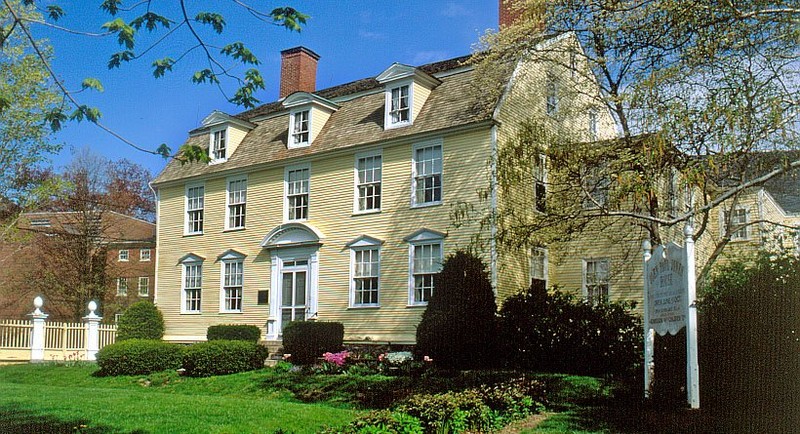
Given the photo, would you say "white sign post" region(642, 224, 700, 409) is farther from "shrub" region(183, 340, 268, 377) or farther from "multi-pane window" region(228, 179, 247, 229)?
"multi-pane window" region(228, 179, 247, 229)

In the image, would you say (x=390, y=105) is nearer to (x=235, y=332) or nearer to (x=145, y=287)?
(x=235, y=332)

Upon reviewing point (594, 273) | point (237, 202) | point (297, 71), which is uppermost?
point (297, 71)

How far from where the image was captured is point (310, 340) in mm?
19812

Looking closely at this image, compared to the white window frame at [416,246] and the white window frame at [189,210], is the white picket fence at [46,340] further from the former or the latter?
the white window frame at [416,246]

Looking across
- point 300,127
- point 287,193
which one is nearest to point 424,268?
point 287,193

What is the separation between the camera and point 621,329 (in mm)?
15750

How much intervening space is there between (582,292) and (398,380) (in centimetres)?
881

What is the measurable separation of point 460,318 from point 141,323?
45.7ft

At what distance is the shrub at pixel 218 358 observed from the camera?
18.8 meters

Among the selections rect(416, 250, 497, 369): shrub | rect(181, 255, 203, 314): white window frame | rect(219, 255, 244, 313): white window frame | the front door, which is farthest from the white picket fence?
rect(416, 250, 497, 369): shrub

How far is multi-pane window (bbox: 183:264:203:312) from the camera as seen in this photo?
2734cm

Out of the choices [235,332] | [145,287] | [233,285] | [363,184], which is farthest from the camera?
[145,287]

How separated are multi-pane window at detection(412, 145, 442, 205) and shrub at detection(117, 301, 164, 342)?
11.4 meters

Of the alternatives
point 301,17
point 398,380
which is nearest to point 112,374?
point 398,380
